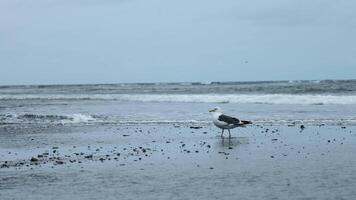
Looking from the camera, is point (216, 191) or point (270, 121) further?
point (270, 121)

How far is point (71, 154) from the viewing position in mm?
13539

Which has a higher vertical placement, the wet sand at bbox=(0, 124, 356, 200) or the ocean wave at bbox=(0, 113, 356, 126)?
the wet sand at bbox=(0, 124, 356, 200)

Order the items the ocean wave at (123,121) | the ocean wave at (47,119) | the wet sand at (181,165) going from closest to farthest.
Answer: the wet sand at (181,165), the ocean wave at (123,121), the ocean wave at (47,119)

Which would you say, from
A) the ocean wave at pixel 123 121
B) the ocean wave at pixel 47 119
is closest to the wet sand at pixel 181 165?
the ocean wave at pixel 123 121

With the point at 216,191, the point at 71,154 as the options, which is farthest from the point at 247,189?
the point at 71,154

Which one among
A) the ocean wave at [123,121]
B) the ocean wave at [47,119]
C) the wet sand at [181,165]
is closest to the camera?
the wet sand at [181,165]

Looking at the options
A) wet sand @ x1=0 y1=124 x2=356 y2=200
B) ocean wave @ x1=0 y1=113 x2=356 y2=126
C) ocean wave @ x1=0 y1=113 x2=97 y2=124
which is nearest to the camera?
wet sand @ x1=0 y1=124 x2=356 y2=200

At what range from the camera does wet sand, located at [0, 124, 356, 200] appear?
889 cm

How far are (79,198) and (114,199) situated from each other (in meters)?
0.52

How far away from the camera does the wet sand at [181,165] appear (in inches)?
350

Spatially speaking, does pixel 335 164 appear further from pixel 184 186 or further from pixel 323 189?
pixel 184 186

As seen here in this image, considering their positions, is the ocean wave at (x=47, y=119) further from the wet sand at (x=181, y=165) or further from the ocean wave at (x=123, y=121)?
the wet sand at (x=181, y=165)

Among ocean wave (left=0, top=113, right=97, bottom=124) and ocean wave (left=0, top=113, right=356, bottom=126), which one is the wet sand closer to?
ocean wave (left=0, top=113, right=356, bottom=126)

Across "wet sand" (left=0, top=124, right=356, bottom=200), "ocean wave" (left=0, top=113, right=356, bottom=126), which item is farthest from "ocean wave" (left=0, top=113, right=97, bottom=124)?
"wet sand" (left=0, top=124, right=356, bottom=200)
